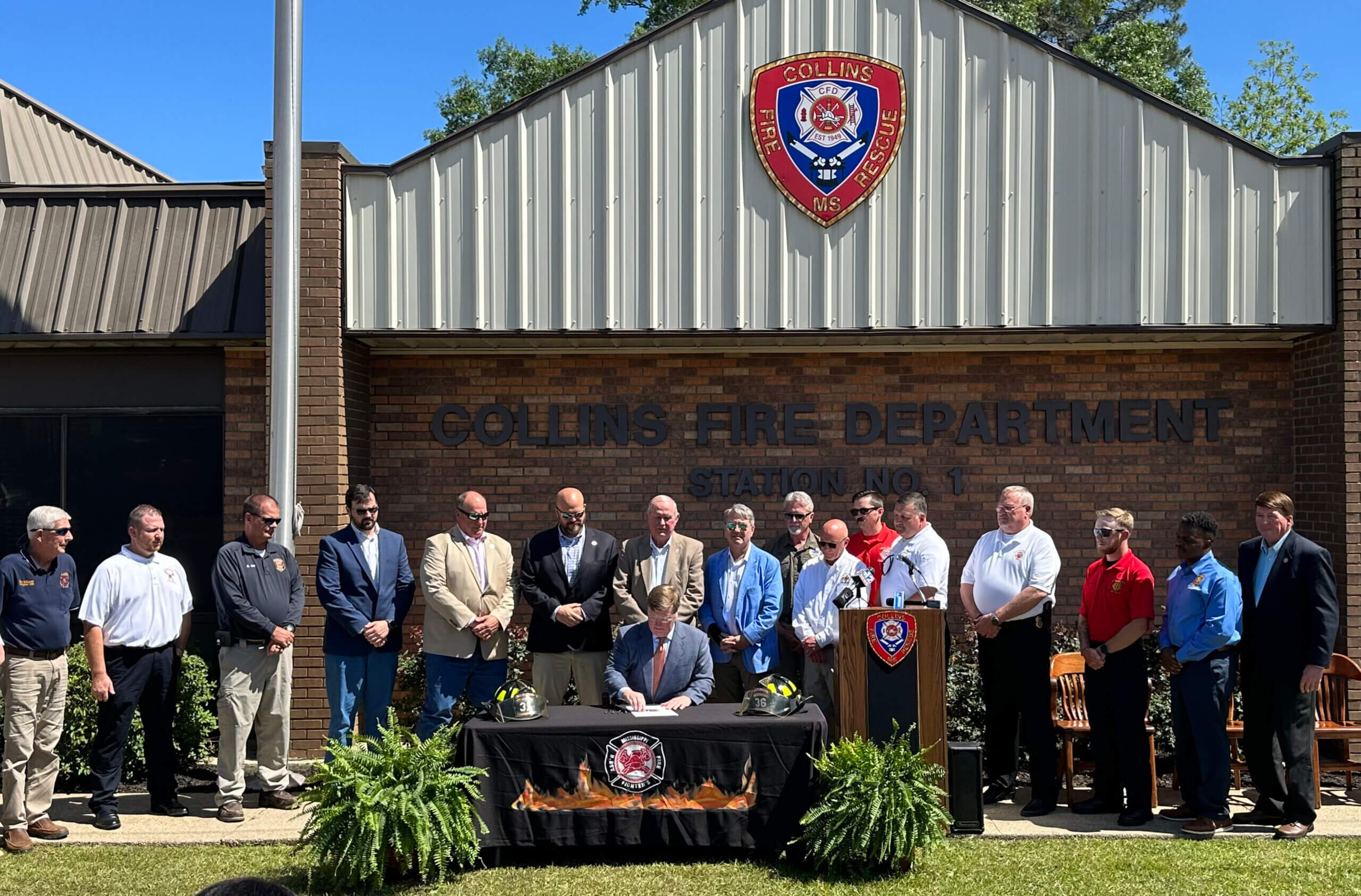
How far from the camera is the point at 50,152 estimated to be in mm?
12500

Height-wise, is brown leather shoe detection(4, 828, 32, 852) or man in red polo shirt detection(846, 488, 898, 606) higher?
man in red polo shirt detection(846, 488, 898, 606)

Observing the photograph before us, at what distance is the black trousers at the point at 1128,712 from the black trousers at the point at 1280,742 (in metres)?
0.56

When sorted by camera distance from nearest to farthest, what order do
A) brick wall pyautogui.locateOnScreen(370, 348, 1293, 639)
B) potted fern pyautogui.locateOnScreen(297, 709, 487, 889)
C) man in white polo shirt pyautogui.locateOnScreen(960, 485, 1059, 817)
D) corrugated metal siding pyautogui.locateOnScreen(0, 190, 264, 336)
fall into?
potted fern pyautogui.locateOnScreen(297, 709, 487, 889)
man in white polo shirt pyautogui.locateOnScreen(960, 485, 1059, 817)
corrugated metal siding pyautogui.locateOnScreen(0, 190, 264, 336)
brick wall pyautogui.locateOnScreen(370, 348, 1293, 639)

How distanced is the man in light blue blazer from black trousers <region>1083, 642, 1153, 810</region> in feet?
6.25

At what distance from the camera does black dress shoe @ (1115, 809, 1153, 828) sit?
6.82m

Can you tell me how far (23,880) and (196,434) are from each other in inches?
155

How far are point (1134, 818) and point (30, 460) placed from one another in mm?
8165

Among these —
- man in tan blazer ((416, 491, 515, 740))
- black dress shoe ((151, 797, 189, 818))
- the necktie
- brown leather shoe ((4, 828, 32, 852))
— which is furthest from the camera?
man in tan blazer ((416, 491, 515, 740))

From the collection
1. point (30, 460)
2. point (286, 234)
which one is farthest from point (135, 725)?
point (286, 234)

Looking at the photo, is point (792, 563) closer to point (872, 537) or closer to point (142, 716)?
point (872, 537)

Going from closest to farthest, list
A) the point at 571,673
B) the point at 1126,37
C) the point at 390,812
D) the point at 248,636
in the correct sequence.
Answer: the point at 390,812 → the point at 248,636 → the point at 571,673 → the point at 1126,37

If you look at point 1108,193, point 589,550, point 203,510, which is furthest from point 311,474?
point 1108,193

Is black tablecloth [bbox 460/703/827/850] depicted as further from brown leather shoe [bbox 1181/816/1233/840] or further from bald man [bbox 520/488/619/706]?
brown leather shoe [bbox 1181/816/1233/840]

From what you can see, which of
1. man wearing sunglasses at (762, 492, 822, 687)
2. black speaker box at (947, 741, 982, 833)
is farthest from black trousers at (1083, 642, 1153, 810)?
man wearing sunglasses at (762, 492, 822, 687)
